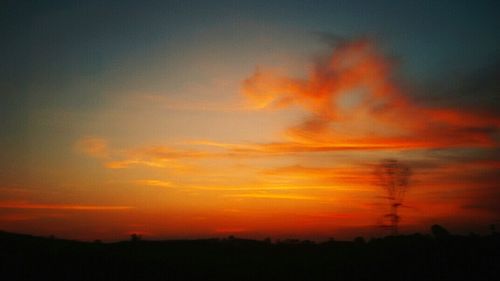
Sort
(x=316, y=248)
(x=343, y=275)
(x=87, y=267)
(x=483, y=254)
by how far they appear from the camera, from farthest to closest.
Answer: (x=316, y=248), (x=483, y=254), (x=343, y=275), (x=87, y=267)

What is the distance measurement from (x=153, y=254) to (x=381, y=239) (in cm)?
2551

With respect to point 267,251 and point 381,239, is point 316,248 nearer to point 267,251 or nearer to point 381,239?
point 267,251

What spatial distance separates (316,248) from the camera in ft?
127

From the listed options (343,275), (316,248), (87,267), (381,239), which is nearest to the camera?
(87,267)

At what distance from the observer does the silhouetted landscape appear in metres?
26.4

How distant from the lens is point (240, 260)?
32125 mm

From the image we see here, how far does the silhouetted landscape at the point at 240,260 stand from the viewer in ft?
86.6

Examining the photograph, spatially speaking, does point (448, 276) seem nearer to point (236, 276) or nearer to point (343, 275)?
point (343, 275)

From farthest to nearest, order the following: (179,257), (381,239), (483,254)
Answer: (381,239)
(483,254)
(179,257)

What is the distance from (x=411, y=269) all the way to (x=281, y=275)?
1004cm

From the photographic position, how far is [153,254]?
32.2 m

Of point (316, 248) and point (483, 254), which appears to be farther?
point (316, 248)

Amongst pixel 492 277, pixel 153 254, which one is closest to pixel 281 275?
pixel 153 254

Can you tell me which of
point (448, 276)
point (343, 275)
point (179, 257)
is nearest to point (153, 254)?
point (179, 257)
